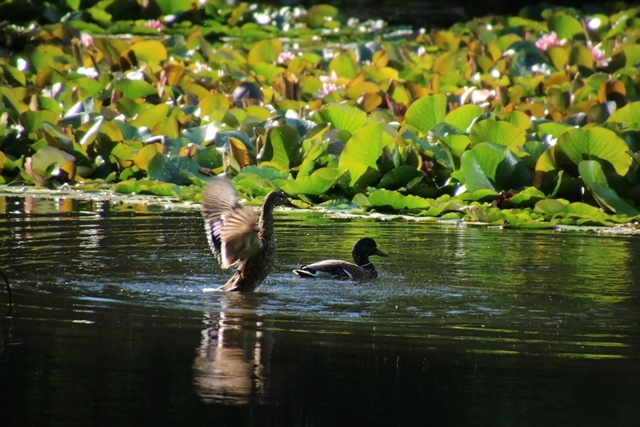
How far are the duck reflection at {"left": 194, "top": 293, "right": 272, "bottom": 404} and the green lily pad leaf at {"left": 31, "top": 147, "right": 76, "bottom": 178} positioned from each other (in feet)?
18.2

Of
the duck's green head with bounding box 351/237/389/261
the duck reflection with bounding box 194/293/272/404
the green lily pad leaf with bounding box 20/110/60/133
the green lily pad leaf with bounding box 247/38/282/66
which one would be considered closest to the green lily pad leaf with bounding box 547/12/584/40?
the green lily pad leaf with bounding box 247/38/282/66

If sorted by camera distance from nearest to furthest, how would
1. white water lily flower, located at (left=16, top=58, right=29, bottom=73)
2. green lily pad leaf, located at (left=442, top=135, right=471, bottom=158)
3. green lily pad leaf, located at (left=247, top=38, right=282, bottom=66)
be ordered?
green lily pad leaf, located at (left=442, top=135, right=471, bottom=158), white water lily flower, located at (left=16, top=58, right=29, bottom=73), green lily pad leaf, located at (left=247, top=38, right=282, bottom=66)

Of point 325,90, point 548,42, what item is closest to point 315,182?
point 325,90

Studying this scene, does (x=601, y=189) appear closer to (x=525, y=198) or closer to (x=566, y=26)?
(x=525, y=198)

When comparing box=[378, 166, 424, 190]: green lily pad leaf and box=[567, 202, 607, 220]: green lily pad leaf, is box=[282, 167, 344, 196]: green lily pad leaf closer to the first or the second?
box=[378, 166, 424, 190]: green lily pad leaf

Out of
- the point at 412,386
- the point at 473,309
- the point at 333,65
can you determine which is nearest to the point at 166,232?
the point at 473,309

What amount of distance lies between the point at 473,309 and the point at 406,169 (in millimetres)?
4292

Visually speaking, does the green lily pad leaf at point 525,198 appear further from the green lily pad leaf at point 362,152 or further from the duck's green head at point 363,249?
the duck's green head at point 363,249

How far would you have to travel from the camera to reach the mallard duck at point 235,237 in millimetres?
6352

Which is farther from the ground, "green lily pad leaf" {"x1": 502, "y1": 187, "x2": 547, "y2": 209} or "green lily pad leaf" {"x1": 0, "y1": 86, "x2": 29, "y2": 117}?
"green lily pad leaf" {"x1": 0, "y1": 86, "x2": 29, "y2": 117}

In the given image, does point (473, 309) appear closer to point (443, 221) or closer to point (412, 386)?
point (412, 386)

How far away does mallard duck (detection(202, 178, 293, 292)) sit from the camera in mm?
6352

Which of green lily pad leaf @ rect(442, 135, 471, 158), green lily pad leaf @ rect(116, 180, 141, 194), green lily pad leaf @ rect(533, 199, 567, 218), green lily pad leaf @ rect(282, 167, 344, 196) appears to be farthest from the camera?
green lily pad leaf @ rect(116, 180, 141, 194)

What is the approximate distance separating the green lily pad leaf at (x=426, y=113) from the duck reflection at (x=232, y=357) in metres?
5.54
